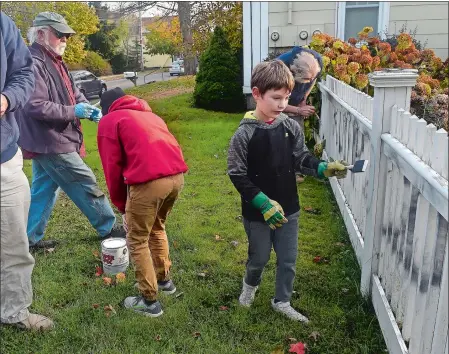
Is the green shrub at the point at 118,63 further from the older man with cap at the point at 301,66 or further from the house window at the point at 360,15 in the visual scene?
the older man with cap at the point at 301,66

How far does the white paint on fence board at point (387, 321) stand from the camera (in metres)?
2.46

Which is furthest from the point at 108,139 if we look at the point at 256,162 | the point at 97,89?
the point at 97,89

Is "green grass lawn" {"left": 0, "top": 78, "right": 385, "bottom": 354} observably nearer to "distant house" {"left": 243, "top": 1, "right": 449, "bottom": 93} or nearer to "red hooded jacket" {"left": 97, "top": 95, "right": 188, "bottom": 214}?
"red hooded jacket" {"left": 97, "top": 95, "right": 188, "bottom": 214}

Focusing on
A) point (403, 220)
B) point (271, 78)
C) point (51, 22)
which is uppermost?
point (51, 22)

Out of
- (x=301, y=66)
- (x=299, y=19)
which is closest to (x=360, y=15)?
(x=299, y=19)

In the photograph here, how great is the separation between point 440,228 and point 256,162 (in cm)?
116

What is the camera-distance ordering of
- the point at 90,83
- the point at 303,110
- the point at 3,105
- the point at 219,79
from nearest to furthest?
the point at 3,105, the point at 303,110, the point at 219,79, the point at 90,83

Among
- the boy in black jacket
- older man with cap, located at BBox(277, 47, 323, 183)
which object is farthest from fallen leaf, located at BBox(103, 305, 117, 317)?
older man with cap, located at BBox(277, 47, 323, 183)

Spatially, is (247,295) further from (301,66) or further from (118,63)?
(118,63)

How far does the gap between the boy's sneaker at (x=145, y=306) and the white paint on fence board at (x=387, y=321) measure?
1428mm

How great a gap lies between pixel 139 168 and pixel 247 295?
3.90 ft

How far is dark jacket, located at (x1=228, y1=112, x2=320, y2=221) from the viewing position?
2.76m

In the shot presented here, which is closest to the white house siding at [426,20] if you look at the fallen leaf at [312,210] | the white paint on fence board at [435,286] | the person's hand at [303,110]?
the person's hand at [303,110]

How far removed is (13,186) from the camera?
8.68 feet
